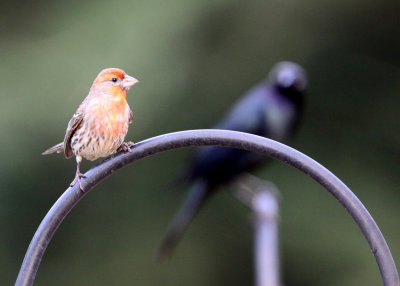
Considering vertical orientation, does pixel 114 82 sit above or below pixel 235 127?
below

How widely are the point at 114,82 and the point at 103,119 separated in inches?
3.9

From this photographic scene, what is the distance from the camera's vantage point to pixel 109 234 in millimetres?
4574

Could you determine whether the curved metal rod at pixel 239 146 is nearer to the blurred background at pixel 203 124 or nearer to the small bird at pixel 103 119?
the small bird at pixel 103 119

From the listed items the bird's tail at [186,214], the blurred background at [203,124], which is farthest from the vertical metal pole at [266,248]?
the blurred background at [203,124]

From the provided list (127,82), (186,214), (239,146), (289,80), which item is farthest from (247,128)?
(239,146)

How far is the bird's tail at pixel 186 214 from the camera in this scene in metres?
4.00

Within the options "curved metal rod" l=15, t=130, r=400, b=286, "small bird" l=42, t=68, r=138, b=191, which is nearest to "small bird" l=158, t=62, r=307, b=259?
"small bird" l=42, t=68, r=138, b=191

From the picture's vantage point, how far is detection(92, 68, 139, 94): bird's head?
1748mm

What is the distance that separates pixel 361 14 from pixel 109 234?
2.18m

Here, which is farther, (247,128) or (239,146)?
(247,128)

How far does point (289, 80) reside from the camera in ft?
13.6

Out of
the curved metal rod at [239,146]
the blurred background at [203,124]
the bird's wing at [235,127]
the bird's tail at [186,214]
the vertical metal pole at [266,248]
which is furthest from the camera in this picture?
the blurred background at [203,124]

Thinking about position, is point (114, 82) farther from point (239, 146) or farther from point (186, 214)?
point (186, 214)

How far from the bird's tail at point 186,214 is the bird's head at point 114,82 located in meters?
2.28
